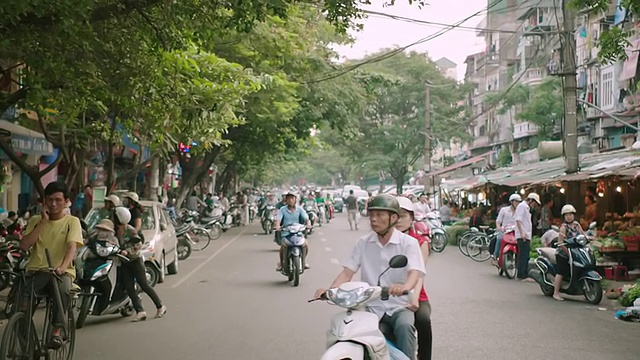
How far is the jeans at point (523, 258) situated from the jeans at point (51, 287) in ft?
34.0

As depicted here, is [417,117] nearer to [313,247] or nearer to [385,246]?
[313,247]

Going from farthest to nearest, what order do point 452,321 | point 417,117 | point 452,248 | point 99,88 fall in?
point 417,117 → point 452,248 → point 99,88 → point 452,321

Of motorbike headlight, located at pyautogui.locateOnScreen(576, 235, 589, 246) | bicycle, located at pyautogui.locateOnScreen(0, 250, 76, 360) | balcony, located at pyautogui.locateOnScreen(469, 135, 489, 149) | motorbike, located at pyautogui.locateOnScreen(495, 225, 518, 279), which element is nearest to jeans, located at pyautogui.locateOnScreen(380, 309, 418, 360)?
bicycle, located at pyautogui.locateOnScreen(0, 250, 76, 360)

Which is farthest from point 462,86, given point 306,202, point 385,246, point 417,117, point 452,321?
point 385,246

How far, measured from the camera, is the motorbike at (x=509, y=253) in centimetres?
1608

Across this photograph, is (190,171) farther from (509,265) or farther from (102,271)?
(102,271)

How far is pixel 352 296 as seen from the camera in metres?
4.93

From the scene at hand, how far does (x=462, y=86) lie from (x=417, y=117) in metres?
3.97

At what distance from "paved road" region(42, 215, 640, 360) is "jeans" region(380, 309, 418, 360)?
277 cm

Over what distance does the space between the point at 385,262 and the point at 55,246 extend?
3.18m

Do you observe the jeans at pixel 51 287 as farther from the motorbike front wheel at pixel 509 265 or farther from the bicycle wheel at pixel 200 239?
the bicycle wheel at pixel 200 239

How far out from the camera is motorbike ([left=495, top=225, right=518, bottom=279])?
52.7 feet

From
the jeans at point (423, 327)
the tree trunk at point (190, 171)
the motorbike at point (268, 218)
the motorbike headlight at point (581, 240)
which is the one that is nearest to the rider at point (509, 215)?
the motorbike headlight at point (581, 240)

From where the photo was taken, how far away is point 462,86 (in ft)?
183
